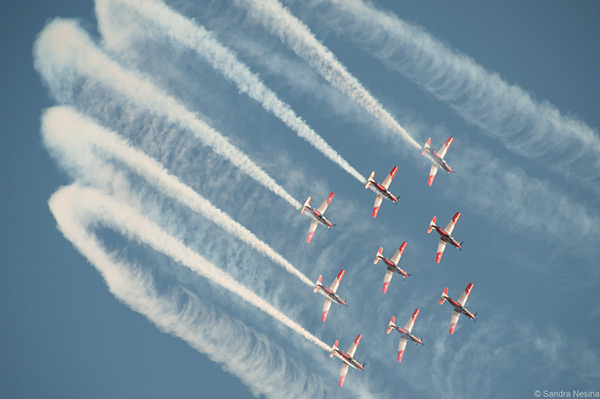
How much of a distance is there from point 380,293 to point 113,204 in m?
26.1

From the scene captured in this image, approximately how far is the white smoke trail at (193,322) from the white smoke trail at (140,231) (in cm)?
12

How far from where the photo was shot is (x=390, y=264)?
72938 mm

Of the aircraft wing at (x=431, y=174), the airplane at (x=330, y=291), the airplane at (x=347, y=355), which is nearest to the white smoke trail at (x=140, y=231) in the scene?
the airplane at (x=330, y=291)

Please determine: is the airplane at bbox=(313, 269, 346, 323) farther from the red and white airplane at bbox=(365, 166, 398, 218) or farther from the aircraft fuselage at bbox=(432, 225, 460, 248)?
the aircraft fuselage at bbox=(432, 225, 460, 248)

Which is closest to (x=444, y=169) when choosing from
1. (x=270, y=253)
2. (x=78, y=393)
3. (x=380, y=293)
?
(x=380, y=293)

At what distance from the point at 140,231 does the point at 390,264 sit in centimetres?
2353

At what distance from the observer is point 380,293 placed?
243 ft

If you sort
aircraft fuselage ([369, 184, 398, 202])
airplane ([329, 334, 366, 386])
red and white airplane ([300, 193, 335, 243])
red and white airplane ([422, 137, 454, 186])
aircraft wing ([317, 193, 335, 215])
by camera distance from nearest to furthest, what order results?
red and white airplane ([300, 193, 335, 243]) < aircraft wing ([317, 193, 335, 215]) < aircraft fuselage ([369, 184, 398, 202]) < red and white airplane ([422, 137, 454, 186]) < airplane ([329, 334, 366, 386])

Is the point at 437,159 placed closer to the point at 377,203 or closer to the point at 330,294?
the point at 377,203

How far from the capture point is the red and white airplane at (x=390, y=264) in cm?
7231

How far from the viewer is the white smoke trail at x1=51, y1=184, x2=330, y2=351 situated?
63219 millimetres

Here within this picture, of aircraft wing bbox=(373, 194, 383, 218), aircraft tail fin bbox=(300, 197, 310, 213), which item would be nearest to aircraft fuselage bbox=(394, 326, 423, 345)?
aircraft wing bbox=(373, 194, 383, 218)

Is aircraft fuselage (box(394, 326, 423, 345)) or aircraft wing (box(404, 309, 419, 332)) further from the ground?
aircraft wing (box(404, 309, 419, 332))

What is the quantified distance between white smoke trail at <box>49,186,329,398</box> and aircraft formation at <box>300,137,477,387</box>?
4.73 m
